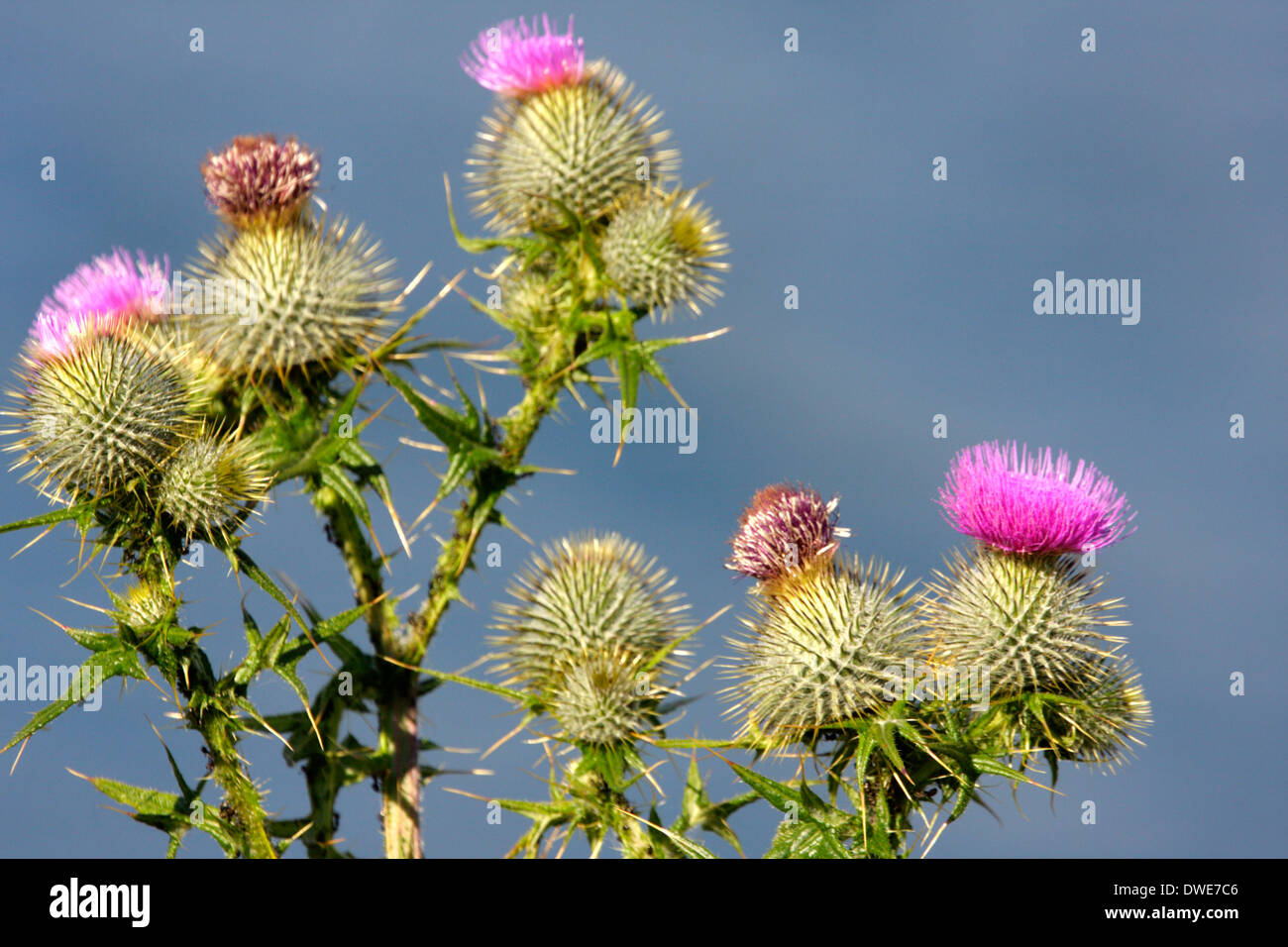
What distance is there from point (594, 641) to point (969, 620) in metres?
2.34

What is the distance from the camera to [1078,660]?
7484 mm

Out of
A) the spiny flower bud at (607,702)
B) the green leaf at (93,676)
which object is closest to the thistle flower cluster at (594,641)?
the spiny flower bud at (607,702)

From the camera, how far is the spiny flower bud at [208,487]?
297 inches

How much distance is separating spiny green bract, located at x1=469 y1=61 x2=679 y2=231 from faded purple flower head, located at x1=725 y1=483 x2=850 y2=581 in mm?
2690

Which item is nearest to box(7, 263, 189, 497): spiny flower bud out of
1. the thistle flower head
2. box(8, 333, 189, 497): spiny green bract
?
box(8, 333, 189, 497): spiny green bract

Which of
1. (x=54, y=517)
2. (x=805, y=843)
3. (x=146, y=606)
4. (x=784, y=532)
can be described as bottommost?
(x=805, y=843)

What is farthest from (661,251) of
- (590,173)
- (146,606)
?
(146,606)

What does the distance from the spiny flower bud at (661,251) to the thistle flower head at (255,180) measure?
85.7 inches

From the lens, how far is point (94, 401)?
761 cm

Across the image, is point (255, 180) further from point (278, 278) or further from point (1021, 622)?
point (1021, 622)

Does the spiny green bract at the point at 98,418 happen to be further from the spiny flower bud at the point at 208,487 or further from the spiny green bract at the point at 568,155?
the spiny green bract at the point at 568,155

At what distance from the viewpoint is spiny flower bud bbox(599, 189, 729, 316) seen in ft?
28.5

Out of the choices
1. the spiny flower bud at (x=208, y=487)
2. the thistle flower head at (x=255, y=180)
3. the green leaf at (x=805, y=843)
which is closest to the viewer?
the green leaf at (x=805, y=843)
